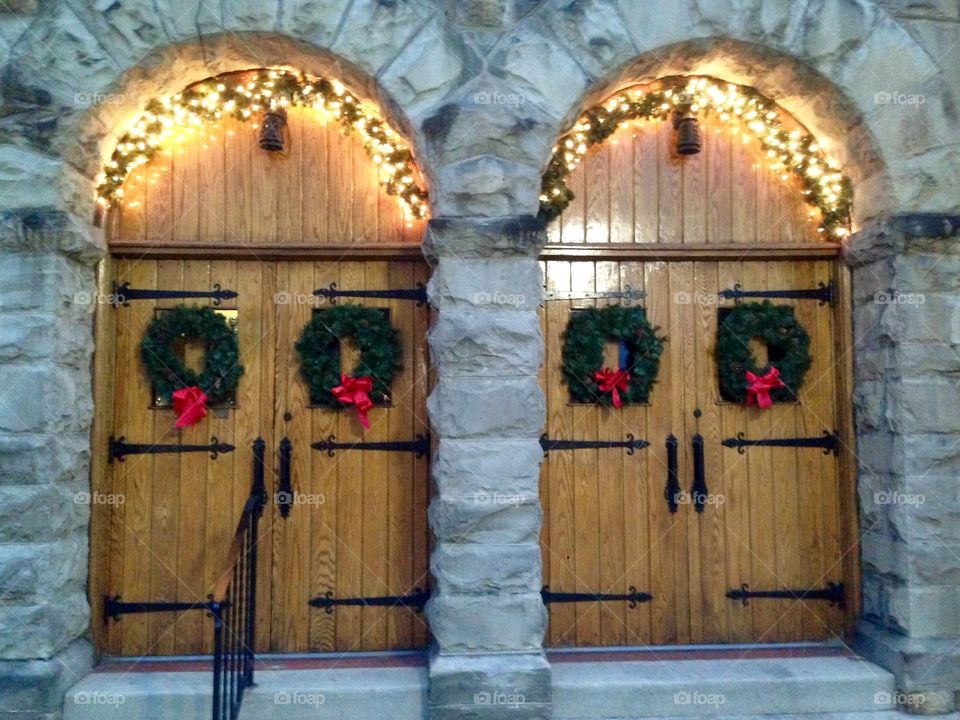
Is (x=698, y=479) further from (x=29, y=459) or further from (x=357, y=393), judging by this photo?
(x=29, y=459)

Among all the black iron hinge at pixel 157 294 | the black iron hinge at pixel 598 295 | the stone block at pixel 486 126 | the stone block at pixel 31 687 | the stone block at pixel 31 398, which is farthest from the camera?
the black iron hinge at pixel 598 295

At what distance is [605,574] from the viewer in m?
4.09

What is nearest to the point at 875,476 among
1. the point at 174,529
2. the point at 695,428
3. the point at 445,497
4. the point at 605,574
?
the point at 695,428

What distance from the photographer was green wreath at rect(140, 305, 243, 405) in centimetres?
397

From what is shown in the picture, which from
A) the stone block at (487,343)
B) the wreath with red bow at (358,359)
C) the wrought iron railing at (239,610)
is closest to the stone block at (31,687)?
the wrought iron railing at (239,610)

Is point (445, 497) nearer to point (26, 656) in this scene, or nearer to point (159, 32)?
point (26, 656)

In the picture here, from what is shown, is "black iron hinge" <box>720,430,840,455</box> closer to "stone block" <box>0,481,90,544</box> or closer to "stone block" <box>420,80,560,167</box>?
"stone block" <box>420,80,560,167</box>

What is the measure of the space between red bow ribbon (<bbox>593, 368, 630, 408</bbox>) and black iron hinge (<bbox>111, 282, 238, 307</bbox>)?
209 centimetres

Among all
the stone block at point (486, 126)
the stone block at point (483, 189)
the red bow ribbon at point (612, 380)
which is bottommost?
the red bow ribbon at point (612, 380)

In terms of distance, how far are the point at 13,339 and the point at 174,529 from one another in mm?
1278

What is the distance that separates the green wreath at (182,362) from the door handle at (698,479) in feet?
8.51

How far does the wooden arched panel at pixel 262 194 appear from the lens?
4074 millimetres

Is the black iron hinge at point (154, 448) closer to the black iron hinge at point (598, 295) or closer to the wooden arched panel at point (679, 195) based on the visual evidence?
the black iron hinge at point (598, 295)

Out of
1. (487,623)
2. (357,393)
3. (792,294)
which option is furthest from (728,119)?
(487,623)
